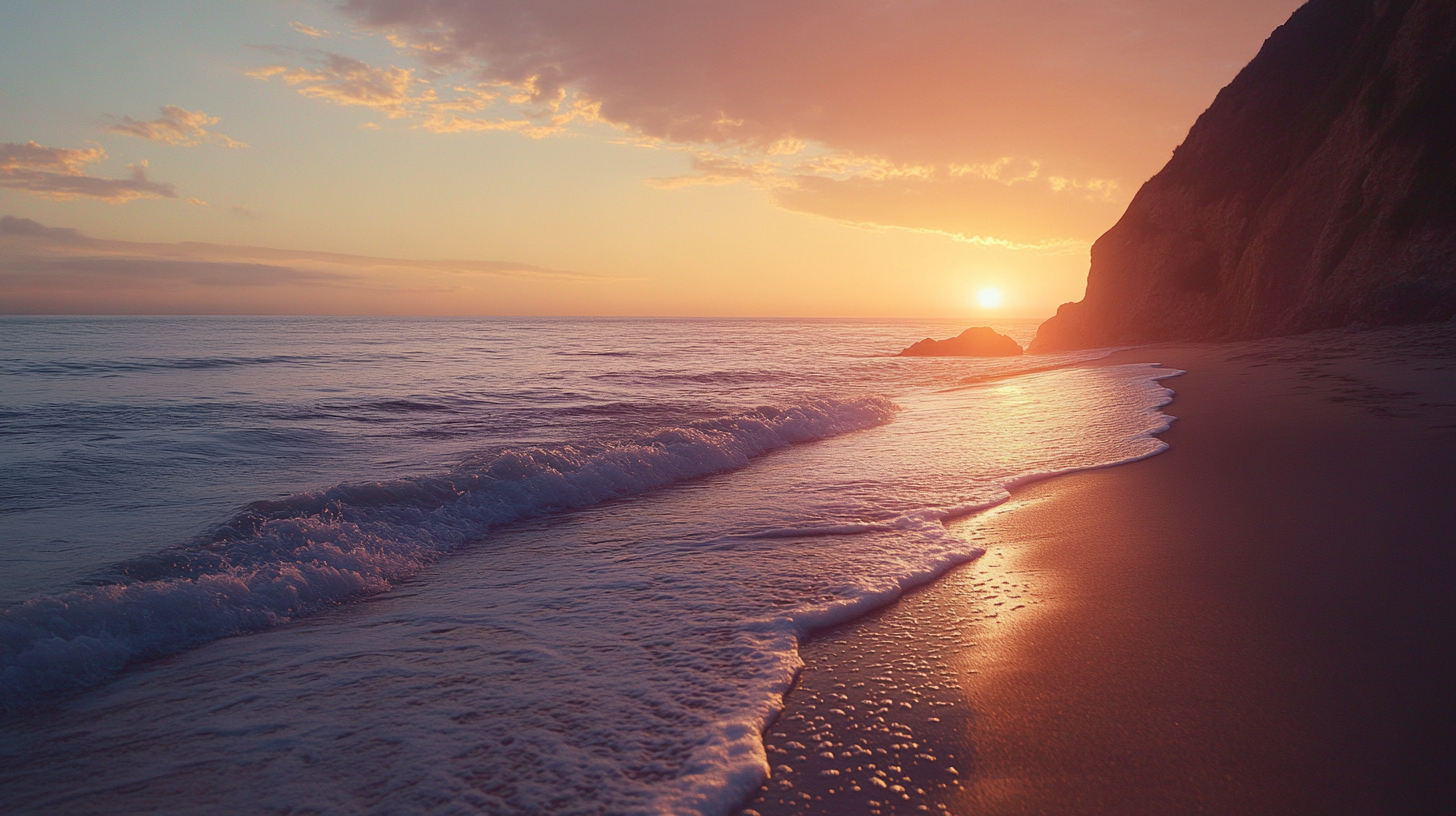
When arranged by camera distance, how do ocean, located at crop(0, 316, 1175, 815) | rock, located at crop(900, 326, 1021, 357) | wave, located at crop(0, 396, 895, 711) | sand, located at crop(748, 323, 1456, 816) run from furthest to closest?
rock, located at crop(900, 326, 1021, 357)
wave, located at crop(0, 396, 895, 711)
ocean, located at crop(0, 316, 1175, 815)
sand, located at crop(748, 323, 1456, 816)

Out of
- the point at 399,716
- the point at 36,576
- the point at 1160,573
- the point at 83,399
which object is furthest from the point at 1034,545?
the point at 83,399

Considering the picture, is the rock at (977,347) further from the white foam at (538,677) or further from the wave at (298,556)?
the white foam at (538,677)

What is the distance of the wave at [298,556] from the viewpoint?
3676 mm

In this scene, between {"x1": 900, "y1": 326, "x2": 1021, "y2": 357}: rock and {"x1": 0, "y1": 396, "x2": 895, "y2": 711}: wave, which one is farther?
{"x1": 900, "y1": 326, "x2": 1021, "y2": 357}: rock

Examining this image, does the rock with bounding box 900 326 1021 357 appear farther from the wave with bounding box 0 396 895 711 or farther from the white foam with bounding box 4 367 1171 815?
the white foam with bounding box 4 367 1171 815

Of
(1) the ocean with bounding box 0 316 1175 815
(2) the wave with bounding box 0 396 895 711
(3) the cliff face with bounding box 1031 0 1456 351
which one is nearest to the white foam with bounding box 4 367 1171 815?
(1) the ocean with bounding box 0 316 1175 815

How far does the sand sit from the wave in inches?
140

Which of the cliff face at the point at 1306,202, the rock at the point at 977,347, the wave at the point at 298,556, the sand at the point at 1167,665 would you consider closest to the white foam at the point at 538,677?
the wave at the point at 298,556

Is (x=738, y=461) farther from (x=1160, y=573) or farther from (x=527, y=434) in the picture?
(x=1160, y=573)

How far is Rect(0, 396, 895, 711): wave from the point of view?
12.1 feet

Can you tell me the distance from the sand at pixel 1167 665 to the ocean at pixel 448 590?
396 mm

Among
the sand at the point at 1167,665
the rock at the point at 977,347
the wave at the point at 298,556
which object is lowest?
the wave at the point at 298,556

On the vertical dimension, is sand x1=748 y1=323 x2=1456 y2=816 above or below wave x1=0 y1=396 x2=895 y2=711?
above

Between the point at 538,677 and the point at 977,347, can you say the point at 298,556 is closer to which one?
the point at 538,677
